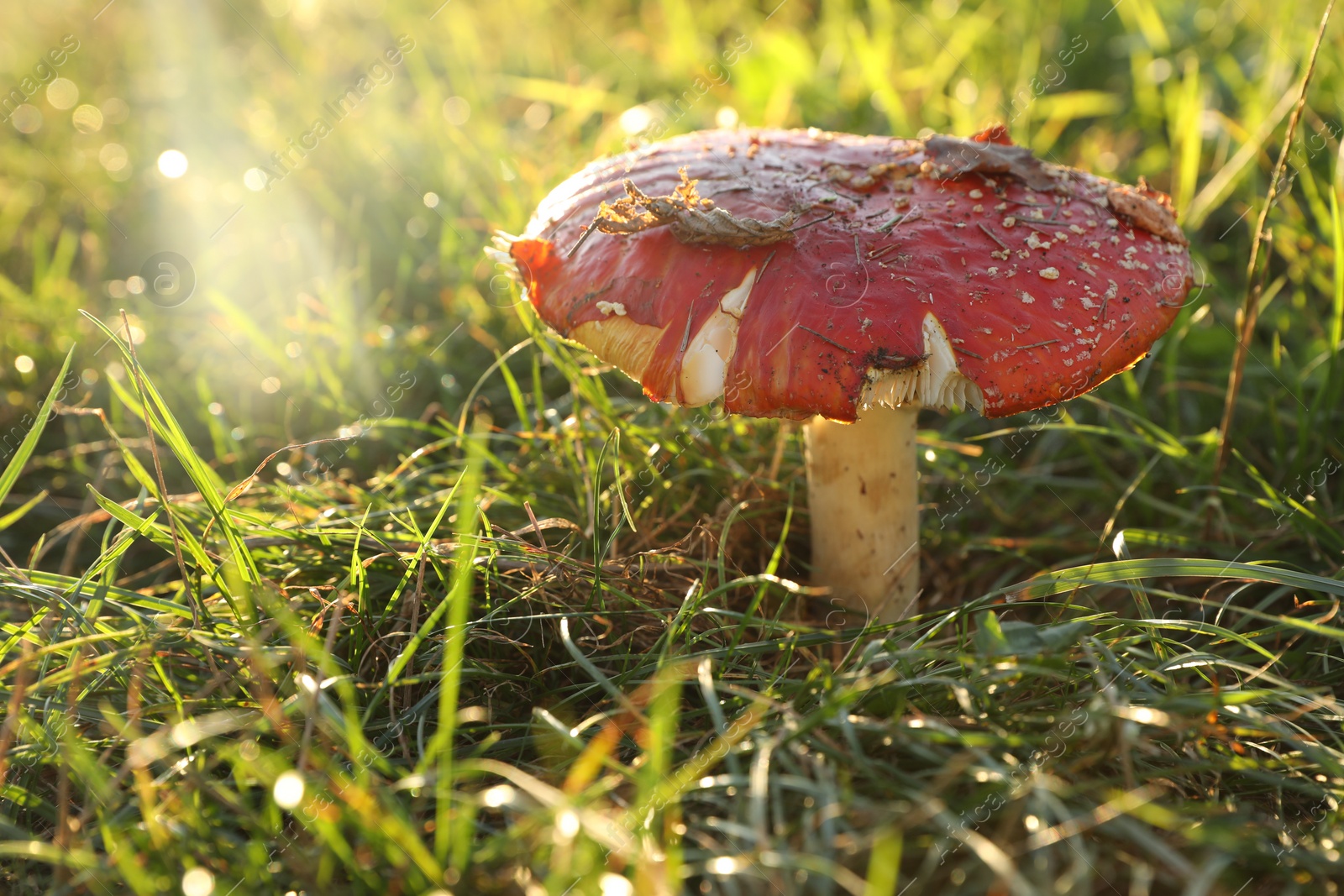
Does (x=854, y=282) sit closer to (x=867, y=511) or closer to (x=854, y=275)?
(x=854, y=275)

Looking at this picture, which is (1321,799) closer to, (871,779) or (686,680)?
(871,779)

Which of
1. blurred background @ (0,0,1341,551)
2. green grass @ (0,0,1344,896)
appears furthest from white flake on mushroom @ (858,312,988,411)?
blurred background @ (0,0,1341,551)

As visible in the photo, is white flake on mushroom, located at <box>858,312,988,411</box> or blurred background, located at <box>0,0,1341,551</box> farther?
blurred background, located at <box>0,0,1341,551</box>

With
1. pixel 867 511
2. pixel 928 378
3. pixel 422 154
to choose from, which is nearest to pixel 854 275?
pixel 928 378

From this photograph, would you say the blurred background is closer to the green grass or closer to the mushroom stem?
the green grass

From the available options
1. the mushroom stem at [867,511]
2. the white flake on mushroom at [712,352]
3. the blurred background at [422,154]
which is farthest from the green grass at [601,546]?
the white flake on mushroom at [712,352]
